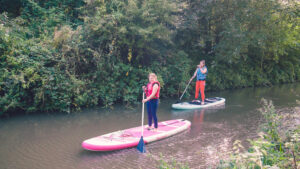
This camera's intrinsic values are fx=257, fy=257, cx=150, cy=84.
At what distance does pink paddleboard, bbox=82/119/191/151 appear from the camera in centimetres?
617

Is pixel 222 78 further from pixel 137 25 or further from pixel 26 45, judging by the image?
pixel 26 45

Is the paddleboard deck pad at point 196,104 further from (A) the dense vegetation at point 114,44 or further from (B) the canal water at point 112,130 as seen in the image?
(A) the dense vegetation at point 114,44

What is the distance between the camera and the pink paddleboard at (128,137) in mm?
6172

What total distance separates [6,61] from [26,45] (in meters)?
1.16

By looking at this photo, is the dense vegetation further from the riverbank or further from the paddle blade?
the riverbank

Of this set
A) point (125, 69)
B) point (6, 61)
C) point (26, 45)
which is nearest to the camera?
point (6, 61)

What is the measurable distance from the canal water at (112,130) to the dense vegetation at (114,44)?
3.09ft

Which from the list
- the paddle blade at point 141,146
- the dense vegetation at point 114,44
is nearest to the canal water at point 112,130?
the paddle blade at point 141,146

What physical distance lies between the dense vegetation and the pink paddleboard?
3.56 m

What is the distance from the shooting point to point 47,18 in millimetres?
12430

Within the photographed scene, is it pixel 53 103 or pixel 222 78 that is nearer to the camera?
pixel 53 103

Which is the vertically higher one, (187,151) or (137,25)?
(137,25)

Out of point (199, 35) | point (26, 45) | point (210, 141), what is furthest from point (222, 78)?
point (26, 45)

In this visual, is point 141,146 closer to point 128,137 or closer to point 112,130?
point 128,137
